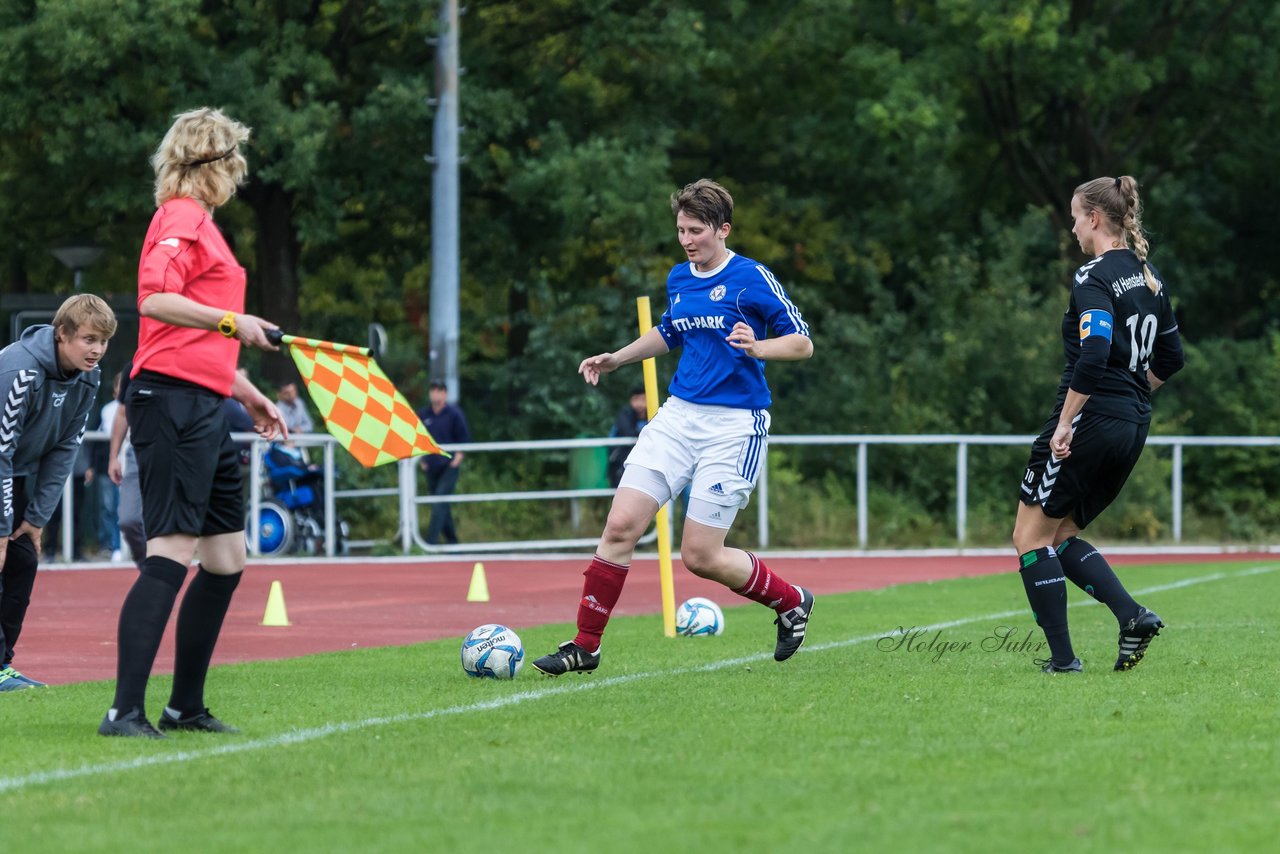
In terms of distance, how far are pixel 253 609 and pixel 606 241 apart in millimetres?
11979

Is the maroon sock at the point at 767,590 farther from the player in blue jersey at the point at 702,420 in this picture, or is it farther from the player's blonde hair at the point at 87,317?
the player's blonde hair at the point at 87,317

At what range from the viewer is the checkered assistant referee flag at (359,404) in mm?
6172

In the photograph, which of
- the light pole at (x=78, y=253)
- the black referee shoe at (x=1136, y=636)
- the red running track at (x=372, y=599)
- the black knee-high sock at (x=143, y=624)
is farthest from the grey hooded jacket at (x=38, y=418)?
the light pole at (x=78, y=253)

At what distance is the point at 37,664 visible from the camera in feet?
29.8

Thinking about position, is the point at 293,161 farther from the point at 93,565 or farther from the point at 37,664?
the point at 37,664

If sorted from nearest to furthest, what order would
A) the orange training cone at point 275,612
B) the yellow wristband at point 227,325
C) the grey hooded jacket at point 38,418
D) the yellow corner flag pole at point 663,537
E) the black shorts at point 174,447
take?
the yellow wristband at point 227,325 < the black shorts at point 174,447 < the grey hooded jacket at point 38,418 < the yellow corner flag pole at point 663,537 < the orange training cone at point 275,612

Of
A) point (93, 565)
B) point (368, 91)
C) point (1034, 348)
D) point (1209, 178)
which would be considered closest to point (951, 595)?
point (93, 565)

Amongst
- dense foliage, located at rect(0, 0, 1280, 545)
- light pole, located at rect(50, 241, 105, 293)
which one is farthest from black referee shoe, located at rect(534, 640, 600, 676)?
light pole, located at rect(50, 241, 105, 293)

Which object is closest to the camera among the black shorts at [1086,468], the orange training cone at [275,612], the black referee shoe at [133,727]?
the black referee shoe at [133,727]

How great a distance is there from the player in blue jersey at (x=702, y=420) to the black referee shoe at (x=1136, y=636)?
168 cm

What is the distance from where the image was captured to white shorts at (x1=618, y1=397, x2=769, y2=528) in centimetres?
773

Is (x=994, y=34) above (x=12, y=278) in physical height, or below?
above

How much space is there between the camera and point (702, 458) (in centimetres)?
777

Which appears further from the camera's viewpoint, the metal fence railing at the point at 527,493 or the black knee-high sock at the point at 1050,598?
the metal fence railing at the point at 527,493
